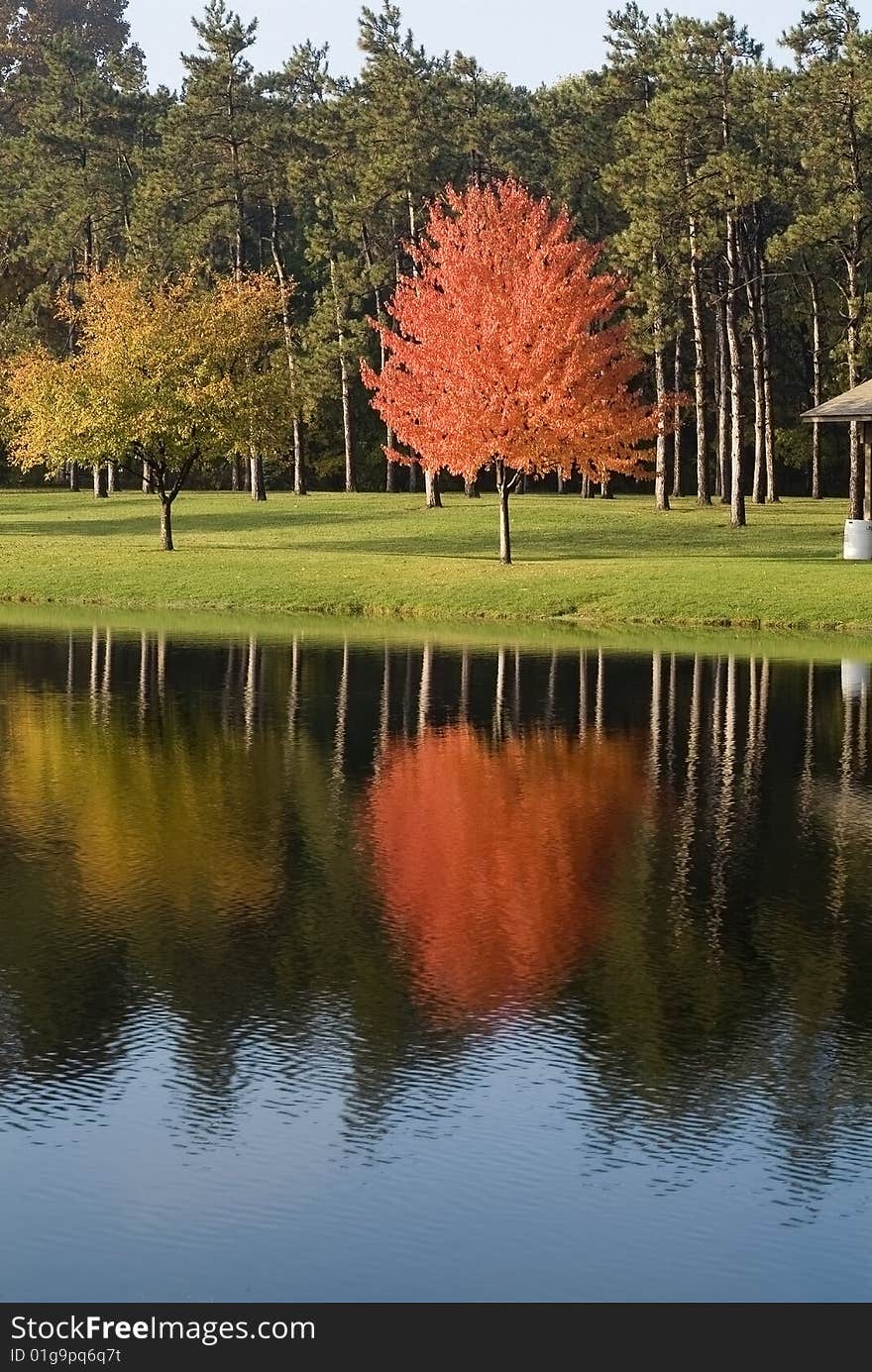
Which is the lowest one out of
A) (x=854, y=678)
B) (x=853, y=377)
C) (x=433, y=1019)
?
(x=854, y=678)

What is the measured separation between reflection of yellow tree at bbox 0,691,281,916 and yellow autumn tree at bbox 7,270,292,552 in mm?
33179

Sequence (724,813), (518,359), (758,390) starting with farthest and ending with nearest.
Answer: (758,390), (518,359), (724,813)

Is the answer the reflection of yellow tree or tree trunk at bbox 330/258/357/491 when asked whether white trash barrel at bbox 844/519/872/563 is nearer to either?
tree trunk at bbox 330/258/357/491

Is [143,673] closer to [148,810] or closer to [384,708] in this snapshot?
[384,708]

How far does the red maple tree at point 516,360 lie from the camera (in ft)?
164

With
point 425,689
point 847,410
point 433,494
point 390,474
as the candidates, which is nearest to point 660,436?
point 433,494

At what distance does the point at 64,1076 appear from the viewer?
33.6 feet

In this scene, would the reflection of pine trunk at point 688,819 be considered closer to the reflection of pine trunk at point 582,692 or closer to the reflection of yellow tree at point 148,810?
the reflection of pine trunk at point 582,692

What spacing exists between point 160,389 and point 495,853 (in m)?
43.1

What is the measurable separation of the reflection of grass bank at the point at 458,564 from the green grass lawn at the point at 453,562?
0.22ft

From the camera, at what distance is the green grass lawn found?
142 feet

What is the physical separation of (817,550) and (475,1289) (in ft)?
160

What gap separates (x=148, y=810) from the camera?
→ 1833 cm

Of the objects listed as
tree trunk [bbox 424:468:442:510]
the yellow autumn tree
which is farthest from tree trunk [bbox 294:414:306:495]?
the yellow autumn tree
